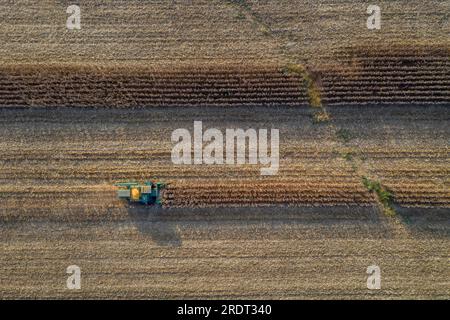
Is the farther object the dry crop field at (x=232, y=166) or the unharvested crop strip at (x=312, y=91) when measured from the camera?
the unharvested crop strip at (x=312, y=91)

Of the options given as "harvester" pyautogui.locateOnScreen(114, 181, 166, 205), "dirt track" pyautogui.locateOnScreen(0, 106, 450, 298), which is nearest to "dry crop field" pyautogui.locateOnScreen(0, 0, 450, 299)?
"dirt track" pyautogui.locateOnScreen(0, 106, 450, 298)

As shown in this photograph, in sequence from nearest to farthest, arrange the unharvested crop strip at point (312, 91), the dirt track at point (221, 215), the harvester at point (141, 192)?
the harvester at point (141, 192), the dirt track at point (221, 215), the unharvested crop strip at point (312, 91)

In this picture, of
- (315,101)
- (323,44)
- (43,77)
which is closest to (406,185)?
(315,101)

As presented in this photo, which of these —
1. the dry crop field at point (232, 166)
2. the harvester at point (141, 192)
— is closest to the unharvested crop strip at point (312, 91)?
the dry crop field at point (232, 166)

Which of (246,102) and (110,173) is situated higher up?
(246,102)

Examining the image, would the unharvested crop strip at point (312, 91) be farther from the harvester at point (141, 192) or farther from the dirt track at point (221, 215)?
the harvester at point (141, 192)

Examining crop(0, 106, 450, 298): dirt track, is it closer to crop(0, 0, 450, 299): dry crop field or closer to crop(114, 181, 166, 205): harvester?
crop(0, 0, 450, 299): dry crop field

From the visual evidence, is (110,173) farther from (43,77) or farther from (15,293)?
(15,293)
